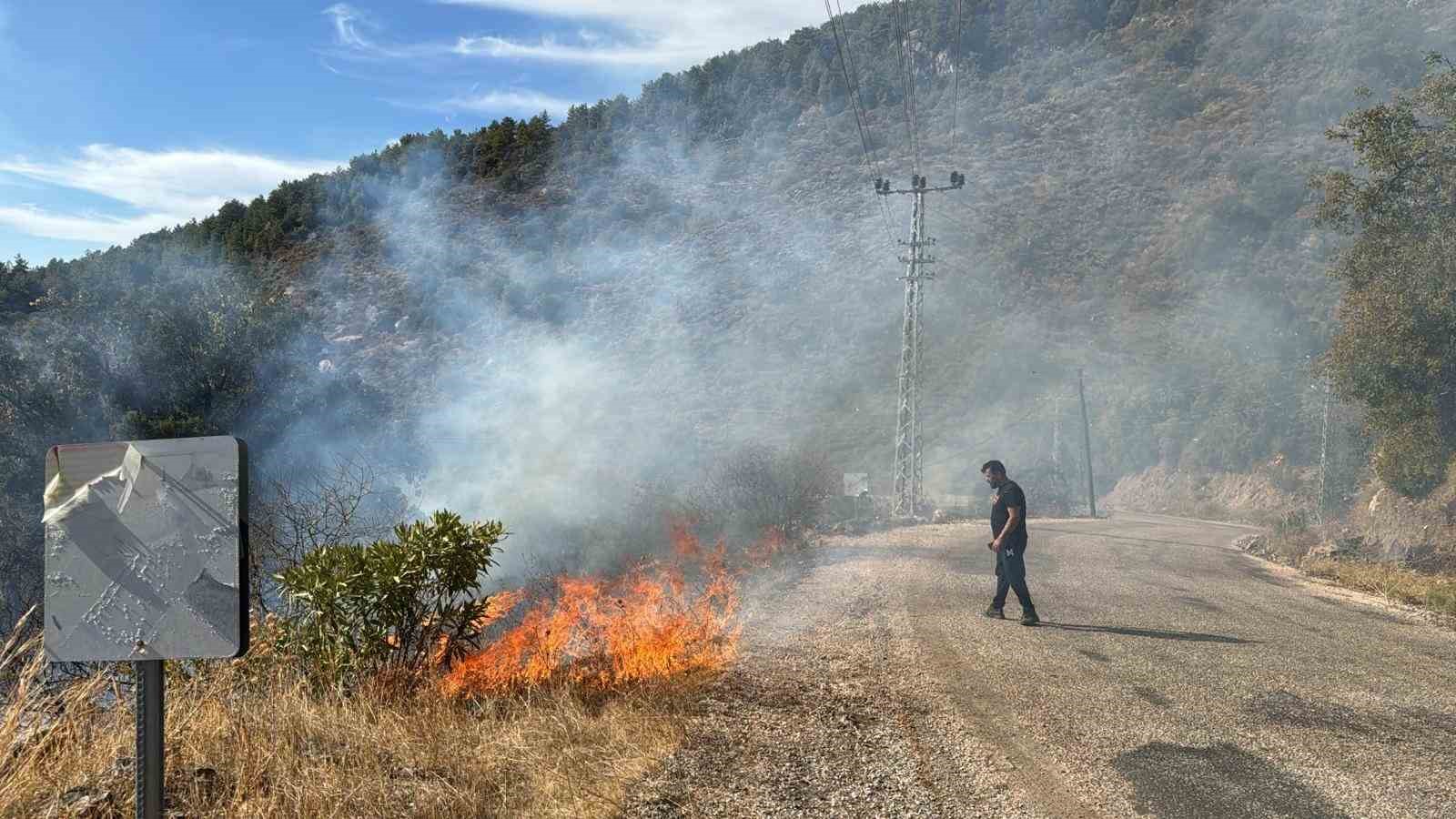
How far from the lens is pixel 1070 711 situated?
21.1 ft

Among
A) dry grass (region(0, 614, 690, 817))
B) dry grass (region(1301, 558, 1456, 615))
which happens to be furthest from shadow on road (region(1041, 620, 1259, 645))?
dry grass (region(0, 614, 690, 817))

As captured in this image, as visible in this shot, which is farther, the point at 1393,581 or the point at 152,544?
the point at 1393,581

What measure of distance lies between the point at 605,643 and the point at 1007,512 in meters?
4.03

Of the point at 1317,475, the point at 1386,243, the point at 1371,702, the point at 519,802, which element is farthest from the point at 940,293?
the point at 519,802

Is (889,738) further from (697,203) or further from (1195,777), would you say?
(697,203)

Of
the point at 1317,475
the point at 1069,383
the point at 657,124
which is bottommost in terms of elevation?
the point at 1317,475

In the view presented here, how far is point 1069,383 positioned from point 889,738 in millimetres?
41265

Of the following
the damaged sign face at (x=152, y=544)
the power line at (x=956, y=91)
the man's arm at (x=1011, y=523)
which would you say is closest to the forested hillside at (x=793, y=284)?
the power line at (x=956, y=91)

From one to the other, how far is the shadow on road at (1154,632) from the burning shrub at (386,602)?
5.49 meters

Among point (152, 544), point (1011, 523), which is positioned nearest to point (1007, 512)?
point (1011, 523)

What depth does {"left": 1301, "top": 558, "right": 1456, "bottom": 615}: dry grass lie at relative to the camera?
11.4m

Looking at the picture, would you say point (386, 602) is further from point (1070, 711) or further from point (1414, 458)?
point (1414, 458)

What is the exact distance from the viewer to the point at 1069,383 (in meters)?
44.3

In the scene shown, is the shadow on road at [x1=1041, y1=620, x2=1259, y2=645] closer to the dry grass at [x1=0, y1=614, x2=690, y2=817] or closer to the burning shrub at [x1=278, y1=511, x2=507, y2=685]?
the dry grass at [x1=0, y1=614, x2=690, y2=817]
